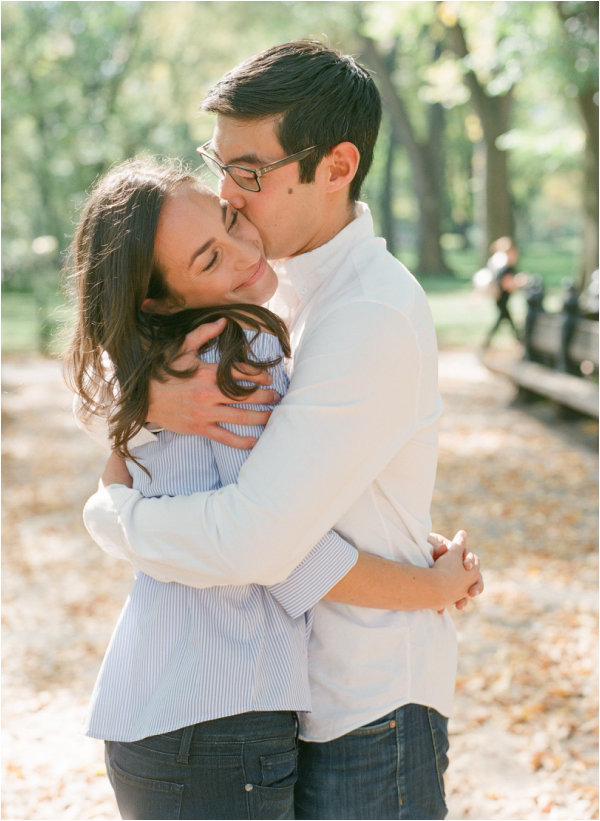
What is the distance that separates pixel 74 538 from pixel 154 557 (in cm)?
595

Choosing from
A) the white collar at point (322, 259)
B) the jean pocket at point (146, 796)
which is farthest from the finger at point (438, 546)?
the jean pocket at point (146, 796)

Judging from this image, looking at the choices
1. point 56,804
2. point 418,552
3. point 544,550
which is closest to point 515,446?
point 544,550

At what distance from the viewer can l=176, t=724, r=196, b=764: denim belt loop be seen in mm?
1719

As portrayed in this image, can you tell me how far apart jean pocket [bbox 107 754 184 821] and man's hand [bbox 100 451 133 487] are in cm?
58

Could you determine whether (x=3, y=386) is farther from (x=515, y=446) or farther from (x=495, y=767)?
(x=495, y=767)

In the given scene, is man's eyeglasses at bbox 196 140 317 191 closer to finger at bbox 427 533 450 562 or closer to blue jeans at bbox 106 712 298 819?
finger at bbox 427 533 450 562

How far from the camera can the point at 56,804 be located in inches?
155

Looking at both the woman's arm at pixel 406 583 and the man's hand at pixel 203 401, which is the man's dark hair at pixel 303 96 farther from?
the woman's arm at pixel 406 583

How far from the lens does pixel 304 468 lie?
1.68m

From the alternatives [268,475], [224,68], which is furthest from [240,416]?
[224,68]

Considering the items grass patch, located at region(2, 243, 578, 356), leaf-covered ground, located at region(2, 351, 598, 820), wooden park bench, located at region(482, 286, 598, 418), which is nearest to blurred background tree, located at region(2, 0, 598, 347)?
grass patch, located at region(2, 243, 578, 356)

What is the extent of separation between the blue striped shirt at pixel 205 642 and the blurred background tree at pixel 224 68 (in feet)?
9.89

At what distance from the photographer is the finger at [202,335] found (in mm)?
1857

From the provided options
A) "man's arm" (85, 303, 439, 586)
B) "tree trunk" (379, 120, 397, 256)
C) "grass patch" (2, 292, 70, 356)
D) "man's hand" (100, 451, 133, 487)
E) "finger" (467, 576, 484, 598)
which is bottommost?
"tree trunk" (379, 120, 397, 256)
